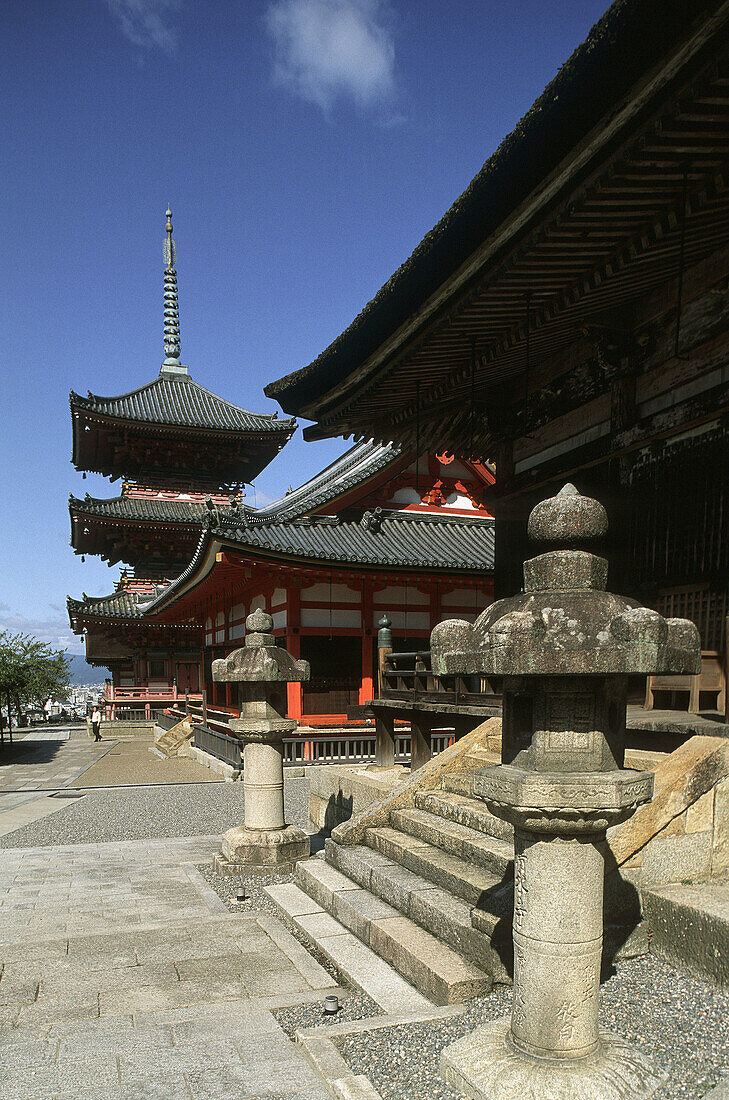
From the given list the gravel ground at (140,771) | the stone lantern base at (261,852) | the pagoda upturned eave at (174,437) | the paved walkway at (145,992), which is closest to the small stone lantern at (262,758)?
the stone lantern base at (261,852)

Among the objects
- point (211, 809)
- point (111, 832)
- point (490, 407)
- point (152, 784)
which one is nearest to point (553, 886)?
point (490, 407)

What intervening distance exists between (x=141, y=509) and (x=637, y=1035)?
2814 cm

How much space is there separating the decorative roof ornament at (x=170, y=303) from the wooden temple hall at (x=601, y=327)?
29.9 m

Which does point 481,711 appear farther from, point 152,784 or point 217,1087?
point 152,784

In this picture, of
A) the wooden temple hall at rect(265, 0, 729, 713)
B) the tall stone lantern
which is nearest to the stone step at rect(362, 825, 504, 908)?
the tall stone lantern

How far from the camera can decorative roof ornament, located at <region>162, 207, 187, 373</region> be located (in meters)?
36.3

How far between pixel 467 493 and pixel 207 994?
16058 millimetres

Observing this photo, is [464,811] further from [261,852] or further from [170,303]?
[170,303]

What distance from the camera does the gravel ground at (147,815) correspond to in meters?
10.3

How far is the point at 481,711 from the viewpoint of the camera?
767cm

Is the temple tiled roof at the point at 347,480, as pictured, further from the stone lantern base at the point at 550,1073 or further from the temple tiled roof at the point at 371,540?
the stone lantern base at the point at 550,1073

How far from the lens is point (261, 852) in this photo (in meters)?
7.59

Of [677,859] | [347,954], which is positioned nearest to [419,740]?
[347,954]

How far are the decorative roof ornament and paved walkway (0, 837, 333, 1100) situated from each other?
32.1 m
